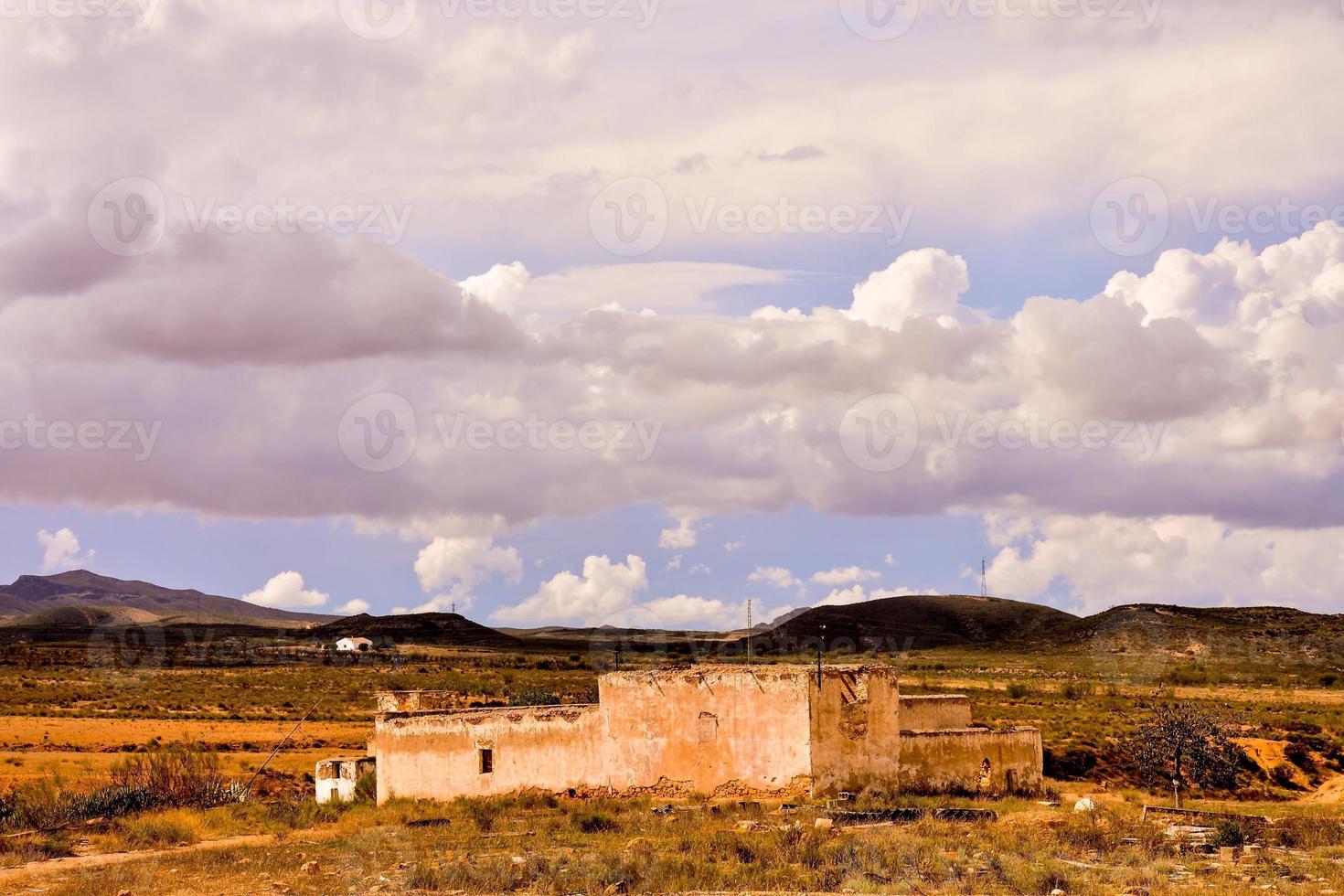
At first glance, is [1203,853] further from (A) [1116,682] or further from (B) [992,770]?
(A) [1116,682]

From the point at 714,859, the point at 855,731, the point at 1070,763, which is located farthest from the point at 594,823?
the point at 1070,763

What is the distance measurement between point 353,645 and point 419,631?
26.1 metres

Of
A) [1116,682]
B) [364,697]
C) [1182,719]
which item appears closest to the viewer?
[1182,719]

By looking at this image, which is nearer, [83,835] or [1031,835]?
[1031,835]

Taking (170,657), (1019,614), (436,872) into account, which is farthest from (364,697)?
(1019,614)

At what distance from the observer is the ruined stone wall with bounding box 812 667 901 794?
2500 centimetres

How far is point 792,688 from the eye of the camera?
25.0 metres

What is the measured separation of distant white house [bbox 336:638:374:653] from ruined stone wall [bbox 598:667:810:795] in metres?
82.8

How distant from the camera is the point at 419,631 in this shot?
139m

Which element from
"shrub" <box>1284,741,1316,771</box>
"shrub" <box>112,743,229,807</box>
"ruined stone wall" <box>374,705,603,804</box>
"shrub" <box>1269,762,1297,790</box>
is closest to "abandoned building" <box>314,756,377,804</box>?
"ruined stone wall" <box>374,705,603,804</box>

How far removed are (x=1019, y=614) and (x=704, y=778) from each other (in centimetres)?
11713

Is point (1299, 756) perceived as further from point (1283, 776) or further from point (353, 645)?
point (353, 645)

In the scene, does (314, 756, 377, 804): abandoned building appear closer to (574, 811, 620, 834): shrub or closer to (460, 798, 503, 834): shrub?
(460, 798, 503, 834): shrub

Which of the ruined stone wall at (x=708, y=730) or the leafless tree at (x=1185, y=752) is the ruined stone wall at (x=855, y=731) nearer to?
the ruined stone wall at (x=708, y=730)
